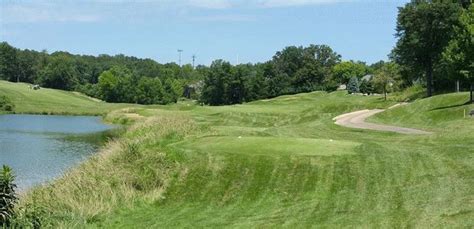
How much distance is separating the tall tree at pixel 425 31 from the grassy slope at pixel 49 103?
62677mm

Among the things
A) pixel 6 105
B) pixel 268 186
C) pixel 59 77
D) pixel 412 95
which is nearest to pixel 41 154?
pixel 268 186

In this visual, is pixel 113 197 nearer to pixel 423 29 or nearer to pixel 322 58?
pixel 423 29

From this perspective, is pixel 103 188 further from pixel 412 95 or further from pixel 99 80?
pixel 99 80

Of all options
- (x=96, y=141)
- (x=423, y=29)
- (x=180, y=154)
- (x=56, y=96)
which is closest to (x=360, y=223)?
(x=180, y=154)

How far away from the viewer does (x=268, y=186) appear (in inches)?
670

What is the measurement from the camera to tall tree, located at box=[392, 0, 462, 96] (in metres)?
64.2

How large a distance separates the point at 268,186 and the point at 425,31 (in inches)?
2138

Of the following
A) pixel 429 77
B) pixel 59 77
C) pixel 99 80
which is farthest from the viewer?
pixel 59 77

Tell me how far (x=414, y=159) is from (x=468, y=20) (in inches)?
1053

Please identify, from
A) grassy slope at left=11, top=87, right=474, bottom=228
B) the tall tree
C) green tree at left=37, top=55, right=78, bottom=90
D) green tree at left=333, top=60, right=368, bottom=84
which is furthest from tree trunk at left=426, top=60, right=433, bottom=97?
green tree at left=37, top=55, right=78, bottom=90

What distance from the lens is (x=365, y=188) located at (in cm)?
1584

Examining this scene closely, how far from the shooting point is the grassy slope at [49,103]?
116312 millimetres

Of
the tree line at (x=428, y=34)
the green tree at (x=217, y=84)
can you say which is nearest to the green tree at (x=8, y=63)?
the green tree at (x=217, y=84)

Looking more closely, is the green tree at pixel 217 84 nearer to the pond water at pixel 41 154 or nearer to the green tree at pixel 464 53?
the pond water at pixel 41 154
